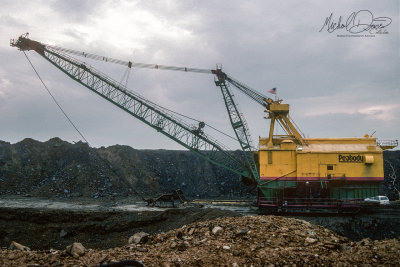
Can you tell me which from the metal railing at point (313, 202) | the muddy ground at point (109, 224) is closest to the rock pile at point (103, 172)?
the muddy ground at point (109, 224)

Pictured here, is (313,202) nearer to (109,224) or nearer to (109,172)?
(109,224)

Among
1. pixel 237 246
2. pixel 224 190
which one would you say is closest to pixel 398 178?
pixel 224 190

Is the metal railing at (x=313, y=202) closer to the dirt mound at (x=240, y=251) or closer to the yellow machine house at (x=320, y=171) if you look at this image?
the yellow machine house at (x=320, y=171)

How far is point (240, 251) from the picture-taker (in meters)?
6.75

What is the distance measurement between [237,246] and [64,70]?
22.4 m

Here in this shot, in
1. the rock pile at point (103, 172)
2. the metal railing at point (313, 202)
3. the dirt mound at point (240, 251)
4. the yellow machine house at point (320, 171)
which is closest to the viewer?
the dirt mound at point (240, 251)

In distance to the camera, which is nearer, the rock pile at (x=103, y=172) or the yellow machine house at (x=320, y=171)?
the yellow machine house at (x=320, y=171)

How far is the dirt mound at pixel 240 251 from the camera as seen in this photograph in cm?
619

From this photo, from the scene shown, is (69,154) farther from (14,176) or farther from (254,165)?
(254,165)

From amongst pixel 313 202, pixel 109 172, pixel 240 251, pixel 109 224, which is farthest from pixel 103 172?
pixel 240 251

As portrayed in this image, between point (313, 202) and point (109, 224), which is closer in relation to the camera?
point (109, 224)

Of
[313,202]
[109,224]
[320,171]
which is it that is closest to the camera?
[109,224]

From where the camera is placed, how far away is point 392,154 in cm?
3984

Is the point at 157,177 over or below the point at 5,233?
over
